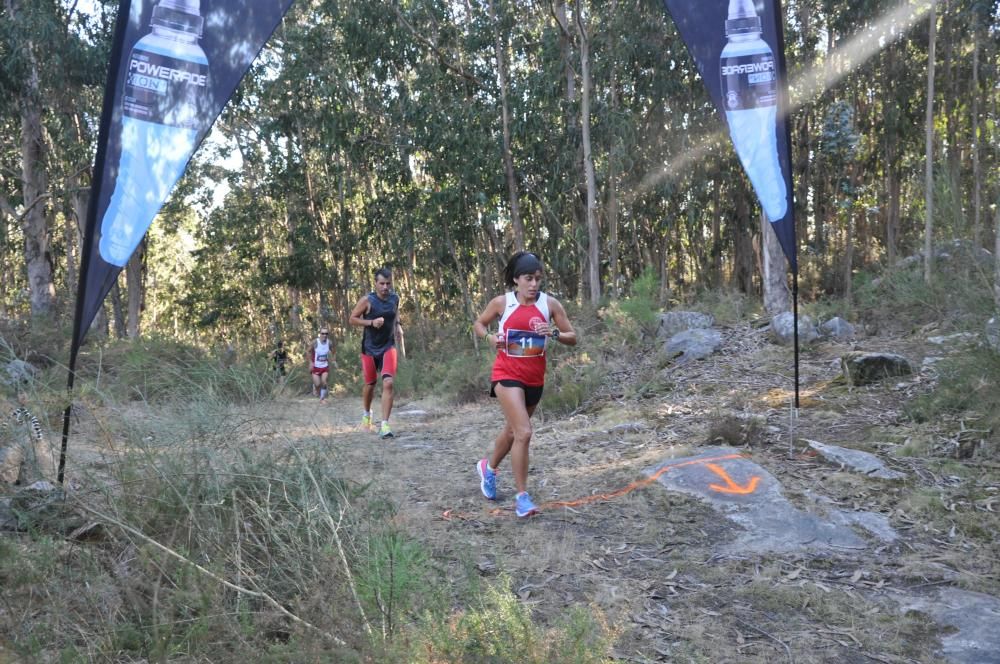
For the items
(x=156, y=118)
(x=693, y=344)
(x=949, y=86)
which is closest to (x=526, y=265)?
(x=156, y=118)

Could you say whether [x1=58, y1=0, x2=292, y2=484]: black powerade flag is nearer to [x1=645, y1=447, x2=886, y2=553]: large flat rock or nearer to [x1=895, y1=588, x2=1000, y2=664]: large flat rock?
[x1=645, y1=447, x2=886, y2=553]: large flat rock

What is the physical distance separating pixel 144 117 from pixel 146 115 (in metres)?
0.02

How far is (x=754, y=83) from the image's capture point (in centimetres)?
673

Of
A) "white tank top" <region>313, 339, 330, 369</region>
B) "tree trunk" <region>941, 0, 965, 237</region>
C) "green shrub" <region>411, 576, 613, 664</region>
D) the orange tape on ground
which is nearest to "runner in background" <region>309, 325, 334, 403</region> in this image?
"white tank top" <region>313, 339, 330, 369</region>

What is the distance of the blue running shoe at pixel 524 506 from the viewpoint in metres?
5.51

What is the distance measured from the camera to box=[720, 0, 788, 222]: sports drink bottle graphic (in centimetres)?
672

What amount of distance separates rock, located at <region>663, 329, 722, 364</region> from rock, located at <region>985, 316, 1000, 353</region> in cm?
431

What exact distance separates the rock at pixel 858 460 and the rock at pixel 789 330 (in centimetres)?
444

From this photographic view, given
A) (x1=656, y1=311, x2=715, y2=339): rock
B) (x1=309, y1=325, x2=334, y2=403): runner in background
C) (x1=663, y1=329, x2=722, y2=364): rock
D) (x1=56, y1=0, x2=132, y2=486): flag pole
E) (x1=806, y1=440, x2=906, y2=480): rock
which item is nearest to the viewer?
(x1=56, y1=0, x2=132, y2=486): flag pole

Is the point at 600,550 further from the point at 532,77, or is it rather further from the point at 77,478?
the point at 532,77

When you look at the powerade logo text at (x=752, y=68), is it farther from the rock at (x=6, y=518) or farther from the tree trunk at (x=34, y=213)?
the tree trunk at (x=34, y=213)

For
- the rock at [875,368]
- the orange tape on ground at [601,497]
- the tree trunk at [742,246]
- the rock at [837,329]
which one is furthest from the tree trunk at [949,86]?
the orange tape on ground at [601,497]

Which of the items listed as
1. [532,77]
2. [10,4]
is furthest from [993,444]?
Answer: [10,4]

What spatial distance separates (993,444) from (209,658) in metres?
5.40
